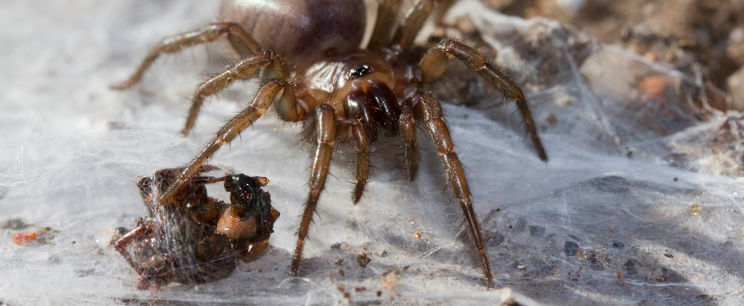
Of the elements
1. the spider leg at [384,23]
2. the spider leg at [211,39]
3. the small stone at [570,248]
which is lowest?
the small stone at [570,248]

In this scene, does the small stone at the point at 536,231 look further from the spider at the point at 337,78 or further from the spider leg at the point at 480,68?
the spider leg at the point at 480,68

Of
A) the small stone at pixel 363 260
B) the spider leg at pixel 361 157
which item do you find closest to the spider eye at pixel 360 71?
the spider leg at pixel 361 157

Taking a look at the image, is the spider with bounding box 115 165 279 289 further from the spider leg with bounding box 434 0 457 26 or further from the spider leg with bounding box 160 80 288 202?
the spider leg with bounding box 434 0 457 26

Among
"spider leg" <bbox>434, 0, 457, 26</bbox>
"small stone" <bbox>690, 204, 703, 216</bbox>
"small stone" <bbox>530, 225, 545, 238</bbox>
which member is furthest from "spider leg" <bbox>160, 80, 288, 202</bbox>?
"small stone" <bbox>690, 204, 703, 216</bbox>

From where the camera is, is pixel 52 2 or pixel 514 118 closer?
pixel 514 118

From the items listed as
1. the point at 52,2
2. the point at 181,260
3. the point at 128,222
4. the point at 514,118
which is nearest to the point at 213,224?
the point at 181,260

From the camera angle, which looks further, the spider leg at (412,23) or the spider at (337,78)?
the spider leg at (412,23)

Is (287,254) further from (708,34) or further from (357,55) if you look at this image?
(708,34)
